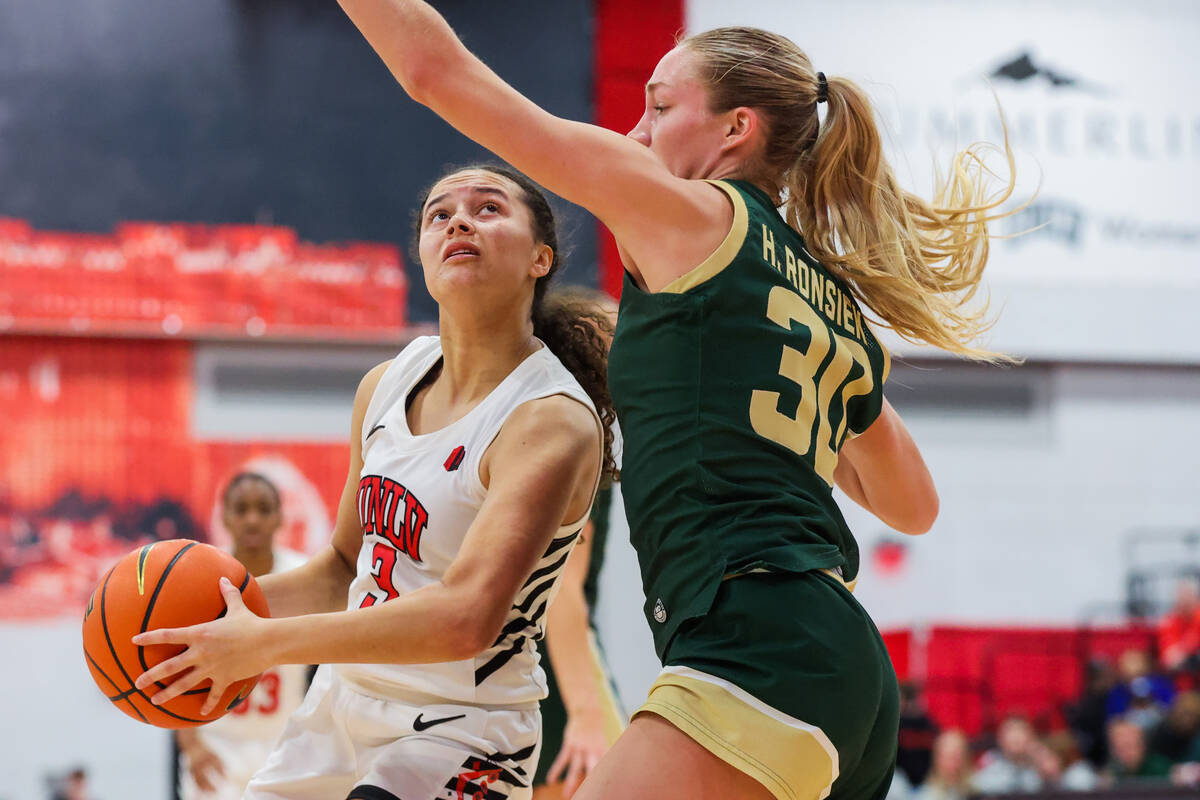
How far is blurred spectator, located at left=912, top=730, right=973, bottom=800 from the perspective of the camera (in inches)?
363

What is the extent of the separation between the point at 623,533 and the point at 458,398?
20.4 feet

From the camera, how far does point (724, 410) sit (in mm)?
2070

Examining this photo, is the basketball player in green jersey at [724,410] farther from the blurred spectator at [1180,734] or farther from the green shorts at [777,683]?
the blurred spectator at [1180,734]

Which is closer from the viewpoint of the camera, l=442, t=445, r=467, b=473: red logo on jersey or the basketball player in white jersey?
the basketball player in white jersey

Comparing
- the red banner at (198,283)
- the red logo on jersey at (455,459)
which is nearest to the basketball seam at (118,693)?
the red logo on jersey at (455,459)

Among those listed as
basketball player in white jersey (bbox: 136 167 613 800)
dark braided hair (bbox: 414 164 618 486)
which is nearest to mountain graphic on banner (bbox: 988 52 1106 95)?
dark braided hair (bbox: 414 164 618 486)

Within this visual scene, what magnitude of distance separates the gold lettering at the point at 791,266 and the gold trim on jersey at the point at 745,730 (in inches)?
26.5

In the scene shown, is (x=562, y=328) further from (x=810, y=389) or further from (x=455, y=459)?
(x=810, y=389)

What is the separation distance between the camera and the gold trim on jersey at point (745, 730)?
6.37 ft

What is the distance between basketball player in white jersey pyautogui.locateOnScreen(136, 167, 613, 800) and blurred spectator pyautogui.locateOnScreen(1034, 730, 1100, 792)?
8.09 m

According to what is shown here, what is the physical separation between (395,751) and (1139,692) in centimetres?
970

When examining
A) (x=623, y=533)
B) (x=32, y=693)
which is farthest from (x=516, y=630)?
(x=32, y=693)

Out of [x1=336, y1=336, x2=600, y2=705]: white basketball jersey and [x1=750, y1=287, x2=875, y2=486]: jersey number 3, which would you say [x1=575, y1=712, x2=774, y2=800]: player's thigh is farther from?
[x1=336, y1=336, x2=600, y2=705]: white basketball jersey

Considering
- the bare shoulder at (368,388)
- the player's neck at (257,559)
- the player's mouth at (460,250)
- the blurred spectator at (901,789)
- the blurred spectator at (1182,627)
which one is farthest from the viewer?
the blurred spectator at (1182,627)
